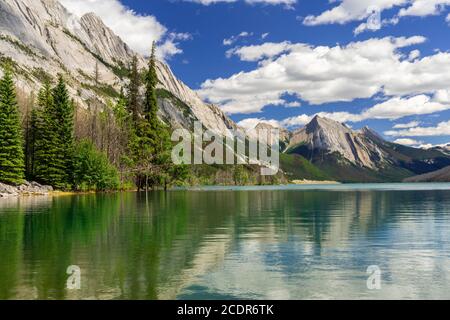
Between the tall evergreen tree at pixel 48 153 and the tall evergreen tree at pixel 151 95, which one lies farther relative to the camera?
the tall evergreen tree at pixel 151 95

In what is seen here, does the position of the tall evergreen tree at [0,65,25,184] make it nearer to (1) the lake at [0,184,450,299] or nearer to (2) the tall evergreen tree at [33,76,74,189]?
(2) the tall evergreen tree at [33,76,74,189]

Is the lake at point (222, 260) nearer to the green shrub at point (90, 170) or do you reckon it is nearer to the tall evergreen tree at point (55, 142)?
the tall evergreen tree at point (55, 142)

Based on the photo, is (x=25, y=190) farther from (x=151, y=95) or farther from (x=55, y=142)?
(x=151, y=95)

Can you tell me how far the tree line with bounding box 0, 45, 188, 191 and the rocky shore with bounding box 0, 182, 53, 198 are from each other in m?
1.83

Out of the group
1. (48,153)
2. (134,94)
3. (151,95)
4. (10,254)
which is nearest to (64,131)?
(48,153)

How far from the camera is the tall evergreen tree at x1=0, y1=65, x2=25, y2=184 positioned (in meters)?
94.0

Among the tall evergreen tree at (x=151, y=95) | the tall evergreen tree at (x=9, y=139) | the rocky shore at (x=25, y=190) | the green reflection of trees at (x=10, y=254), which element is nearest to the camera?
the green reflection of trees at (x=10, y=254)

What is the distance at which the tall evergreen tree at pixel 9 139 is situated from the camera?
308 ft

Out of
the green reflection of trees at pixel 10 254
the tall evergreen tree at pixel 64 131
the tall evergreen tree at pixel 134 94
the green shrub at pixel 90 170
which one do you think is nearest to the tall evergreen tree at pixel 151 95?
the tall evergreen tree at pixel 134 94

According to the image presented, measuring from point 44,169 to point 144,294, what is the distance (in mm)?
97006

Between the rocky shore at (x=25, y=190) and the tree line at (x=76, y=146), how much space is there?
Answer: 6.00 ft

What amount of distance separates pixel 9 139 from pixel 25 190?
424 inches

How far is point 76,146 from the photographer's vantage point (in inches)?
4547
